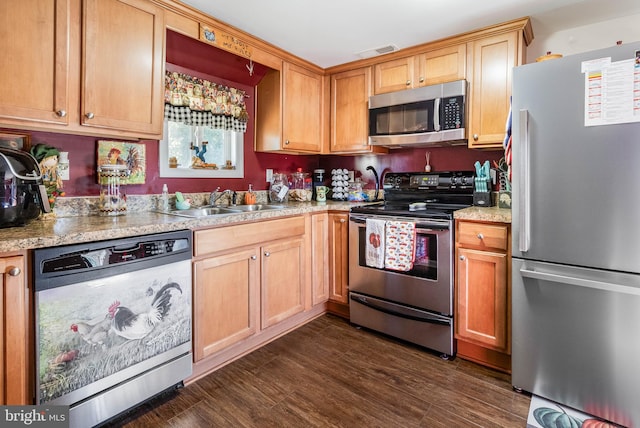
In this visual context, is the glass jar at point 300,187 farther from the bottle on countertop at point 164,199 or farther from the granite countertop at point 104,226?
the bottle on countertop at point 164,199

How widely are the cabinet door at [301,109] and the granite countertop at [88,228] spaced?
1045 millimetres

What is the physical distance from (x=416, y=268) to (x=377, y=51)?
5.89 ft

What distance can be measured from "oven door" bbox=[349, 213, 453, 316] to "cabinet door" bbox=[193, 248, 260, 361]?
851 mm

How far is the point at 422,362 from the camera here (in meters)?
2.22

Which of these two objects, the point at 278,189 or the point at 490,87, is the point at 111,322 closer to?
the point at 278,189

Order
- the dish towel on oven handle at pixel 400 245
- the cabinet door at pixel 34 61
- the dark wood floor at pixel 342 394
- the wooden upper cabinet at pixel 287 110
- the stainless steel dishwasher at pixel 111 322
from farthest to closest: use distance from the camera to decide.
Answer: the wooden upper cabinet at pixel 287 110
the dish towel on oven handle at pixel 400 245
the dark wood floor at pixel 342 394
the cabinet door at pixel 34 61
the stainless steel dishwasher at pixel 111 322

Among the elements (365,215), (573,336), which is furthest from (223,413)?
(573,336)

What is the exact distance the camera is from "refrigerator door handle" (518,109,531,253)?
5.80 feet

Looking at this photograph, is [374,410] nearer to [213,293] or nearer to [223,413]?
[223,413]

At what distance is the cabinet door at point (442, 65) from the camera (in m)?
2.56

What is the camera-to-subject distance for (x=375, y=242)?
2527 mm

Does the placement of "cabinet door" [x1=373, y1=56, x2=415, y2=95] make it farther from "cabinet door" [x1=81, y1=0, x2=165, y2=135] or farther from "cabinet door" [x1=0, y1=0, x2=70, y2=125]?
"cabinet door" [x1=0, y1=0, x2=70, y2=125]

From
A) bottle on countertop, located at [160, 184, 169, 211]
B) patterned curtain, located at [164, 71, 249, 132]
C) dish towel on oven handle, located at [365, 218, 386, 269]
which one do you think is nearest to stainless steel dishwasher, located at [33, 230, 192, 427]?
bottle on countertop, located at [160, 184, 169, 211]

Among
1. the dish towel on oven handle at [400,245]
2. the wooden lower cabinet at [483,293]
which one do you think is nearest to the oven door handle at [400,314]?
the wooden lower cabinet at [483,293]
